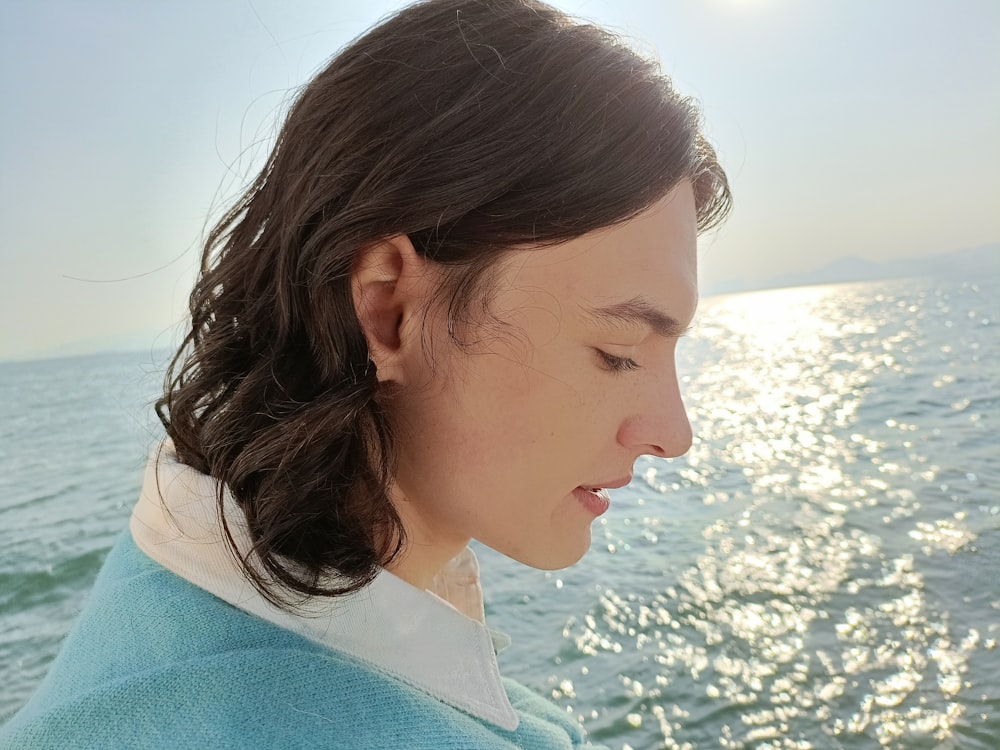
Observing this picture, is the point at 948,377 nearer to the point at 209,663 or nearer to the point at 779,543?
the point at 779,543

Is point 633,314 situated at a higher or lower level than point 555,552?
higher

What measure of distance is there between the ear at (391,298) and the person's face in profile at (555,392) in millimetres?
34

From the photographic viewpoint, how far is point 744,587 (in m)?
5.06

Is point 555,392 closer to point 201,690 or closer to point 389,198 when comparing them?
point 389,198

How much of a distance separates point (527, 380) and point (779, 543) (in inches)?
220

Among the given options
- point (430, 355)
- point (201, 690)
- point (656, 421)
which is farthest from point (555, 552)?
point (201, 690)

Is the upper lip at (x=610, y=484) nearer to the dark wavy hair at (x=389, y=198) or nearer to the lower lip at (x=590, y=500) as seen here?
the lower lip at (x=590, y=500)

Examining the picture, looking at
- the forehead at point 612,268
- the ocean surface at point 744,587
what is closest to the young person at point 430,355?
the forehead at point 612,268

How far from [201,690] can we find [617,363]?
65 cm

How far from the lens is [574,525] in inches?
44.3

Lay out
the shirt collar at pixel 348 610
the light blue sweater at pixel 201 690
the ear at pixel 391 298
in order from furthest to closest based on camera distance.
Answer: the ear at pixel 391 298, the shirt collar at pixel 348 610, the light blue sweater at pixel 201 690

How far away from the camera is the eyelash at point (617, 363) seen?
3.41 ft

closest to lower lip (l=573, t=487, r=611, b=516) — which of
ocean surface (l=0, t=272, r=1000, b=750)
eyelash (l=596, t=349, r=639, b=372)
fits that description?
eyelash (l=596, t=349, r=639, b=372)

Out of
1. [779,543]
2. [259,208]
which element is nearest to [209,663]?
[259,208]
